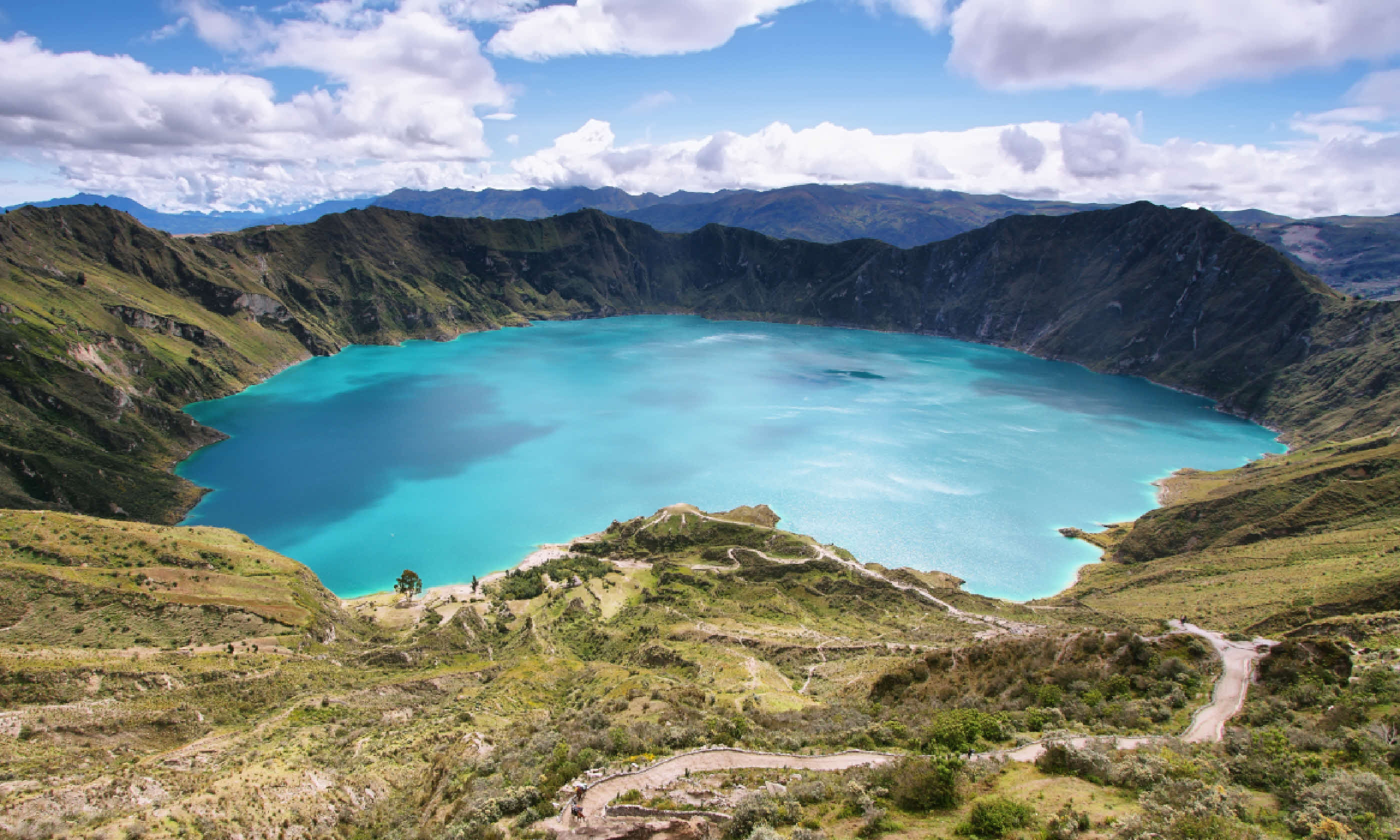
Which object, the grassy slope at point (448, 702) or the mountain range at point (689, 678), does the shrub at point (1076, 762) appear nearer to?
the mountain range at point (689, 678)

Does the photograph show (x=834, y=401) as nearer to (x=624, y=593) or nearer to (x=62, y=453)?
(x=624, y=593)

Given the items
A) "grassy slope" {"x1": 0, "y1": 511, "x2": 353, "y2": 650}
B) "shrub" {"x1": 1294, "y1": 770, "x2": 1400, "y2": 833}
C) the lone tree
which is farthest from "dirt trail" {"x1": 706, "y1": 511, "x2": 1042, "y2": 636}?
"grassy slope" {"x1": 0, "y1": 511, "x2": 353, "y2": 650}

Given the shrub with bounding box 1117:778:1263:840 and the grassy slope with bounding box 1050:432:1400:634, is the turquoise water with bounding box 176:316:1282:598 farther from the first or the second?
the shrub with bounding box 1117:778:1263:840

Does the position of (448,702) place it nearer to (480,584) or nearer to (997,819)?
(997,819)

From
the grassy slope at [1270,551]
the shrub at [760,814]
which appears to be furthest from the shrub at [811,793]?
the grassy slope at [1270,551]

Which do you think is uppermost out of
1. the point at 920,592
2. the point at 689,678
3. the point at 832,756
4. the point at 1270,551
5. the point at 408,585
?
the point at 832,756

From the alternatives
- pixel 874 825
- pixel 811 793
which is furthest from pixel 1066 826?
pixel 811 793

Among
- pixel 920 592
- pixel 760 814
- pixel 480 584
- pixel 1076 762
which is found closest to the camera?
pixel 760 814
